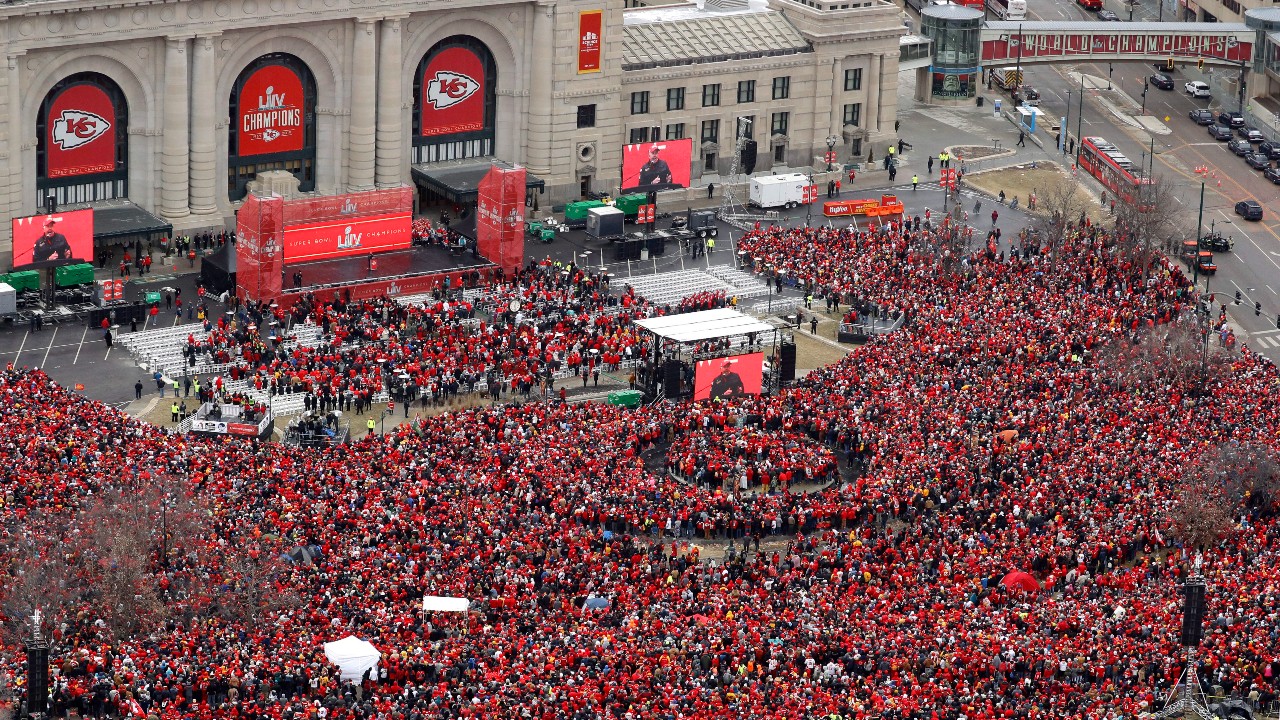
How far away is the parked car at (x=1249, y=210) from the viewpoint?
17025cm

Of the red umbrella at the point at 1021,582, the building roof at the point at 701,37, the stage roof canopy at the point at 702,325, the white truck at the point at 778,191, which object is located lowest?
the red umbrella at the point at 1021,582

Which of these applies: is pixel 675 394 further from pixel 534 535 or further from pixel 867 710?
pixel 867 710

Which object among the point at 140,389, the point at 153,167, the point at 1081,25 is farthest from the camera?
the point at 1081,25

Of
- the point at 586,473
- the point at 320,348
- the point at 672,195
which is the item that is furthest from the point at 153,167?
the point at 586,473

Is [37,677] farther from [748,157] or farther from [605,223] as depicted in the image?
[748,157]

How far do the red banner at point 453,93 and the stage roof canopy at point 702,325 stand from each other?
30.3 metres

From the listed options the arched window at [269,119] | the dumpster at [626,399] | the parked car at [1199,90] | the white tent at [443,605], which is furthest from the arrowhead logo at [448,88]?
the white tent at [443,605]

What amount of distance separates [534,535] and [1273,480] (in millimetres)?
32298

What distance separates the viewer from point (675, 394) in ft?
437

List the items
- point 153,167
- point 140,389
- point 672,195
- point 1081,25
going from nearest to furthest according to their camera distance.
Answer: point 140,389, point 153,167, point 672,195, point 1081,25

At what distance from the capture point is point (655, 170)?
166m

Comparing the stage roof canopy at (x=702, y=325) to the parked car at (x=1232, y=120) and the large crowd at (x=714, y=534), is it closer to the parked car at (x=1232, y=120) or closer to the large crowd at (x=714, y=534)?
the large crowd at (x=714, y=534)

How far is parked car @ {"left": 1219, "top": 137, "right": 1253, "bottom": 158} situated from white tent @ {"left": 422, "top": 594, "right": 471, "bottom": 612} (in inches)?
3849

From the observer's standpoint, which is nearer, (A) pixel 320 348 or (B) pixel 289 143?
(A) pixel 320 348
